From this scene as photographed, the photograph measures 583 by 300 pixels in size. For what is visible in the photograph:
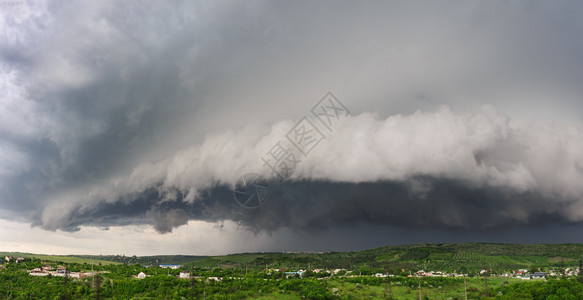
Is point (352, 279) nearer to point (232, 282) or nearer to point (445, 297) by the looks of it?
point (445, 297)

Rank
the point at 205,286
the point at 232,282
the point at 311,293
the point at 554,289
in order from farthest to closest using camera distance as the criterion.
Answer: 1. the point at 232,282
2. the point at 205,286
3. the point at 311,293
4. the point at 554,289

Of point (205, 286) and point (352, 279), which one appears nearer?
point (205, 286)

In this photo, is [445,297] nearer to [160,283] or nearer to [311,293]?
[311,293]

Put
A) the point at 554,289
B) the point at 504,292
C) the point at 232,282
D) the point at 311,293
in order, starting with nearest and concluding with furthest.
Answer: the point at 554,289
the point at 504,292
the point at 311,293
the point at 232,282

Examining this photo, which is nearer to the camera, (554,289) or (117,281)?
(554,289)

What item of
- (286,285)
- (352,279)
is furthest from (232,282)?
(352,279)

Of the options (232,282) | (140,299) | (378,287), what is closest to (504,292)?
(378,287)

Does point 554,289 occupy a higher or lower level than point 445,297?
higher

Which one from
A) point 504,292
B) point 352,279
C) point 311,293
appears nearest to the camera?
point 504,292

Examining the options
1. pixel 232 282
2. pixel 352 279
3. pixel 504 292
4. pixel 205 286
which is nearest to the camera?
pixel 504 292
